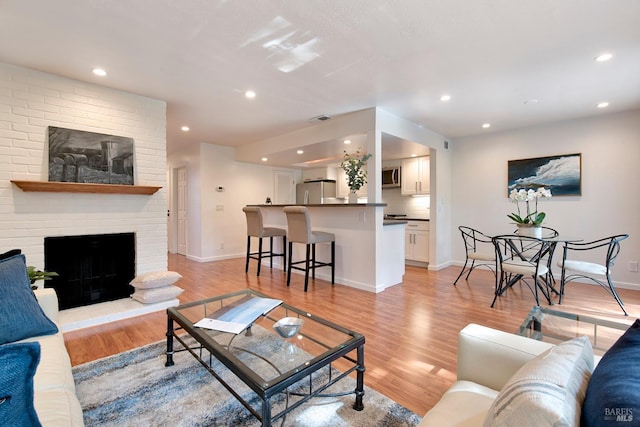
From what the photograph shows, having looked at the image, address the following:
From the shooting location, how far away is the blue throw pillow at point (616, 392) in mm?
513

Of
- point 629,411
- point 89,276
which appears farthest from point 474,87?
point 89,276

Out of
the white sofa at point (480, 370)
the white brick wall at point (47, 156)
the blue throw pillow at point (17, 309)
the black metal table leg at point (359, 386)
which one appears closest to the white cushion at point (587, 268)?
the white sofa at point (480, 370)

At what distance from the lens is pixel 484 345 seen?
3.81 ft

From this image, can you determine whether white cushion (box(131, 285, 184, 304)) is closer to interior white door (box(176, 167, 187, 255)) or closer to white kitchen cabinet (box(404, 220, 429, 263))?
interior white door (box(176, 167, 187, 255))

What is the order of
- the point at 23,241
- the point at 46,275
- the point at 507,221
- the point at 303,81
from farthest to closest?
the point at 507,221
the point at 303,81
the point at 23,241
the point at 46,275

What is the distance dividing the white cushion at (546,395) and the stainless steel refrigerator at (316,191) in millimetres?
6166

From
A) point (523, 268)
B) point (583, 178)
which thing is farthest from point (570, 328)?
point (583, 178)

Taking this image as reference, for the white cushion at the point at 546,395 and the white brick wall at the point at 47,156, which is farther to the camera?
the white brick wall at the point at 47,156

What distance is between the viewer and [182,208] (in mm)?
6641

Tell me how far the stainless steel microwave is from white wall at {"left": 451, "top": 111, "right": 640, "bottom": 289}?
1.33 metres

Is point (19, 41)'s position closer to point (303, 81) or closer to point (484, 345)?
point (303, 81)

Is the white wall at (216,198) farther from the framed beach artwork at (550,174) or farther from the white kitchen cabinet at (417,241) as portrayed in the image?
the framed beach artwork at (550,174)

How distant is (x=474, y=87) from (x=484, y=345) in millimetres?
2958

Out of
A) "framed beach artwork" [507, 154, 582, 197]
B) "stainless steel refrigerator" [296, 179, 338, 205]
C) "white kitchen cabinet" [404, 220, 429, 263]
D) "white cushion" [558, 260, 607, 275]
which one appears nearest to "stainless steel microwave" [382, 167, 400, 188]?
"white kitchen cabinet" [404, 220, 429, 263]
